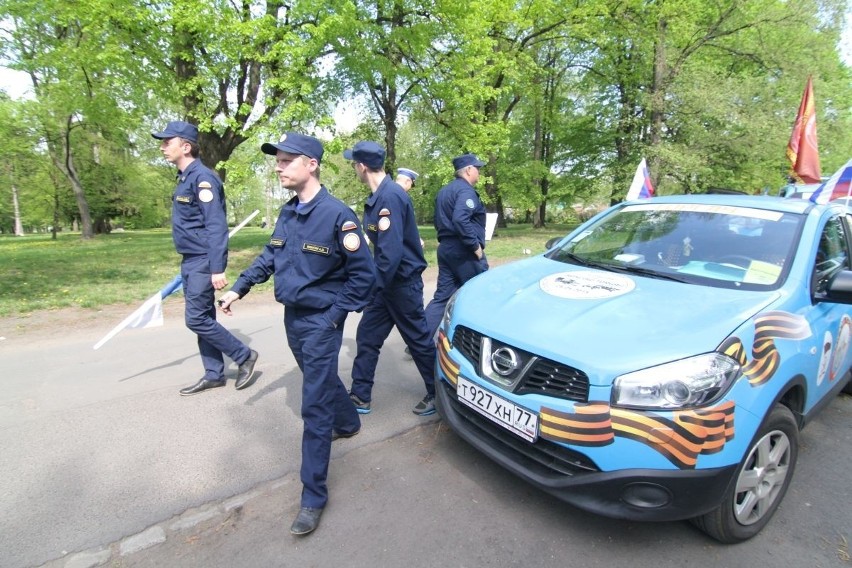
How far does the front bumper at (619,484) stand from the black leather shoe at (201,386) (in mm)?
2879

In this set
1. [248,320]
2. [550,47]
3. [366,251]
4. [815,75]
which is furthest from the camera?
[550,47]

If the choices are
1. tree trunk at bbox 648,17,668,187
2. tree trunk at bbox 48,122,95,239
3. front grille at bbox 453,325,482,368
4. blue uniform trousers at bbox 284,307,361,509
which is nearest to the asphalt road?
blue uniform trousers at bbox 284,307,361,509

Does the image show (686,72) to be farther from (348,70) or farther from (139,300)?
(139,300)

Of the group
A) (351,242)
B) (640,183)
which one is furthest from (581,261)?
(640,183)

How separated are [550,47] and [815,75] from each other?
10671mm

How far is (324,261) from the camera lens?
8.35 ft

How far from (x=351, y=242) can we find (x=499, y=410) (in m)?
1.19

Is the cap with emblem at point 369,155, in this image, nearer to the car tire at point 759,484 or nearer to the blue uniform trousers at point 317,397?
the blue uniform trousers at point 317,397

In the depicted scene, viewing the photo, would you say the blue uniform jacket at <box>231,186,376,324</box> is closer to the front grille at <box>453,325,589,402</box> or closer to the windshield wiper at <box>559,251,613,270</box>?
the front grille at <box>453,325,589,402</box>

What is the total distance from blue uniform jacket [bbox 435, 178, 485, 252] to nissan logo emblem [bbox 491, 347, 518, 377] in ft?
6.98

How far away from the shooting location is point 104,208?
1171 inches

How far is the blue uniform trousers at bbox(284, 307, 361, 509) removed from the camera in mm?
2475

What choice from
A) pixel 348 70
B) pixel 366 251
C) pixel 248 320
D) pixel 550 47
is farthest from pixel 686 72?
pixel 366 251

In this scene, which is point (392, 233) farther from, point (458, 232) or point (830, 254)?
point (830, 254)
